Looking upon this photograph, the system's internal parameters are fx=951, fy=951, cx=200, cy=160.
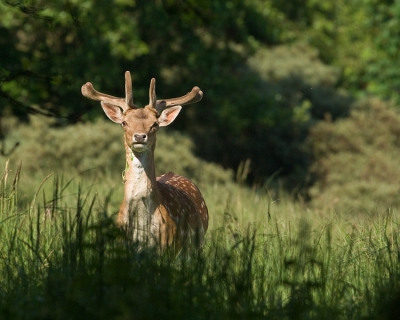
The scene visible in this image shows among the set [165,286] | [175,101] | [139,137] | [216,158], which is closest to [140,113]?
[139,137]

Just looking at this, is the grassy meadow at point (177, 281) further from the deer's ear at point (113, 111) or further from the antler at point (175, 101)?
the antler at point (175, 101)

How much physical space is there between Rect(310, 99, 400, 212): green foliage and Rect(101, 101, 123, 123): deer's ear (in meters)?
12.0

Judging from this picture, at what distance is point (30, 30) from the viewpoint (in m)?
18.0

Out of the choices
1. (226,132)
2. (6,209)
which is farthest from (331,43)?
(6,209)

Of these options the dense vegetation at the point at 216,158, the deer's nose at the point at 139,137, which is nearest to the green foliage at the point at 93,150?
the dense vegetation at the point at 216,158

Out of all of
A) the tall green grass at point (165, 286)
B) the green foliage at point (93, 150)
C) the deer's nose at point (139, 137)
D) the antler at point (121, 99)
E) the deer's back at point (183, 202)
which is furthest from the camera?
the green foliage at point (93, 150)

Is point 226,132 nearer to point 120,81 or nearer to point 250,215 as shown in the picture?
point 120,81

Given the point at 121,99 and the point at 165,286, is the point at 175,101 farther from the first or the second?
the point at 165,286

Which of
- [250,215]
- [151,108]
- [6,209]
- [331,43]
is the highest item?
[331,43]

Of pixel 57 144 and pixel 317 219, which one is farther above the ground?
pixel 57 144

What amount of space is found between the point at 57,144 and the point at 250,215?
10.3 m

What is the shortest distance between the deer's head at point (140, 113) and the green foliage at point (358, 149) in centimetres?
1186

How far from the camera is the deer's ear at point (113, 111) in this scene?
826cm

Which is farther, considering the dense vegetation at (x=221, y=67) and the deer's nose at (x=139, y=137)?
the dense vegetation at (x=221, y=67)
